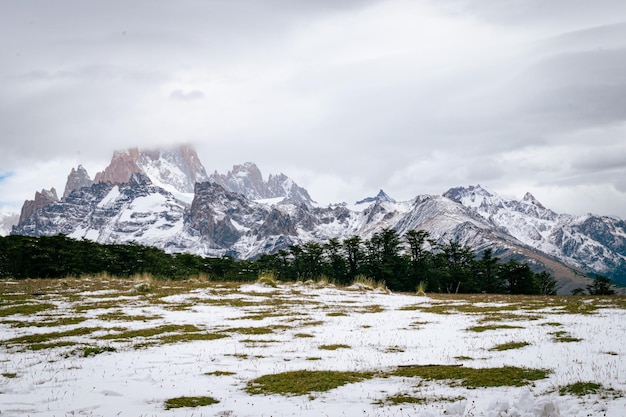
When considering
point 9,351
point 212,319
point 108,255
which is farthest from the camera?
point 108,255

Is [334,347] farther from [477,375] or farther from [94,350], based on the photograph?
[94,350]

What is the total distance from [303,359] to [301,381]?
10.1 feet

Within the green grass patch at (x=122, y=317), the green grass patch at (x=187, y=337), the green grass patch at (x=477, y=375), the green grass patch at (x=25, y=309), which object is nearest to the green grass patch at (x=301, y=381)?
the green grass patch at (x=477, y=375)

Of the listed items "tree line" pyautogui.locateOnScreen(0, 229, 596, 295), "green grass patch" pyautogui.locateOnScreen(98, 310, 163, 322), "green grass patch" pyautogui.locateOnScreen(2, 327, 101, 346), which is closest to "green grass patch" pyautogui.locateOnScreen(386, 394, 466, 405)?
"green grass patch" pyautogui.locateOnScreen(2, 327, 101, 346)

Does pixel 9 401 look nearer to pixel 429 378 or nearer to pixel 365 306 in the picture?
pixel 429 378

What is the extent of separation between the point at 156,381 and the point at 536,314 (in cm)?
2102

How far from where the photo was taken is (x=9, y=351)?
1650 centimetres

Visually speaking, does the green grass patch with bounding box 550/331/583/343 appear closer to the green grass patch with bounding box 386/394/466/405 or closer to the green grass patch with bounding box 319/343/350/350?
the green grass patch with bounding box 319/343/350/350

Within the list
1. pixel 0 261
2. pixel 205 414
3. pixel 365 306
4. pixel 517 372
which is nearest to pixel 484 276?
pixel 365 306

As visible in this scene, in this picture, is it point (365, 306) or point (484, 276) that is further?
point (484, 276)

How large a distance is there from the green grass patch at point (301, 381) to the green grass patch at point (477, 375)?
149cm

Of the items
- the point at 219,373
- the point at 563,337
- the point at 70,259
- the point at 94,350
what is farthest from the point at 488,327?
the point at 70,259

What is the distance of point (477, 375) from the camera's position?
41.0ft

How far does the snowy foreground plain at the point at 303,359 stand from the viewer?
34.2 ft
